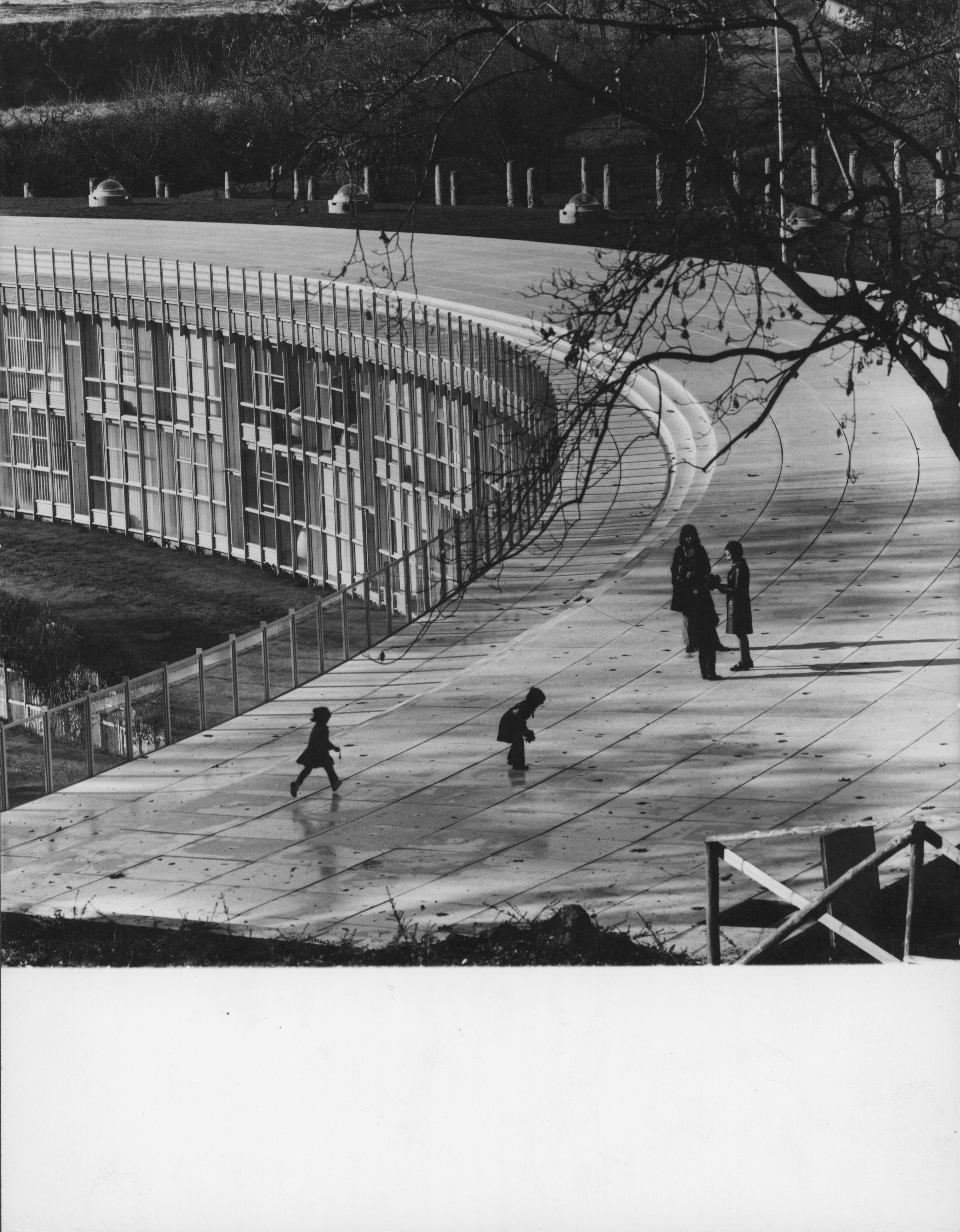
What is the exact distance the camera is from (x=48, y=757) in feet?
39.3

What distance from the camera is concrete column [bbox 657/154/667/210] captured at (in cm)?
849

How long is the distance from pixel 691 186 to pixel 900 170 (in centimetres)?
112

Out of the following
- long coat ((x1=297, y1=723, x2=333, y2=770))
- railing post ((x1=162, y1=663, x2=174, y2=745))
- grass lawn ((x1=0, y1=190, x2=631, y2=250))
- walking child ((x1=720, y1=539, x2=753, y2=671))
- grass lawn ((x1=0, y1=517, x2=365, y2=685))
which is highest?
grass lawn ((x1=0, y1=190, x2=631, y2=250))

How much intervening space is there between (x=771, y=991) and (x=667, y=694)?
4.04 meters

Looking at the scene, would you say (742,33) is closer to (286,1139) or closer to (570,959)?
(570,959)

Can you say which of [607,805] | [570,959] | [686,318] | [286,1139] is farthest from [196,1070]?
[686,318]

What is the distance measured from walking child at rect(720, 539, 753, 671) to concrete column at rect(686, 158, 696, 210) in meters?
3.06

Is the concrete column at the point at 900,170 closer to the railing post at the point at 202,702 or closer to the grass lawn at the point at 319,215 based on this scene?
the grass lawn at the point at 319,215

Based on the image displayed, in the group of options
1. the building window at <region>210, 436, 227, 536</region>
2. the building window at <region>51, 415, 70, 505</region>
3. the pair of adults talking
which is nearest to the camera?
the pair of adults talking

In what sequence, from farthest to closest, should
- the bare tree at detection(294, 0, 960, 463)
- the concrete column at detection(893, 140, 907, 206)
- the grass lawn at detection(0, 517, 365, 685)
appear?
the grass lawn at detection(0, 517, 365, 685)
the concrete column at detection(893, 140, 907, 206)
the bare tree at detection(294, 0, 960, 463)

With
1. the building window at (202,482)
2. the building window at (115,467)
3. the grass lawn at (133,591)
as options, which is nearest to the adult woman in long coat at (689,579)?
the grass lawn at (133,591)

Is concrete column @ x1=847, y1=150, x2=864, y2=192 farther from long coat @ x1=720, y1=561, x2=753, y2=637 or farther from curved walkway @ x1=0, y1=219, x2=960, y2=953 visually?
long coat @ x1=720, y1=561, x2=753, y2=637

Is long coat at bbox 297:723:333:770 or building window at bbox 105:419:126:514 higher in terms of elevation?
long coat at bbox 297:723:333:770

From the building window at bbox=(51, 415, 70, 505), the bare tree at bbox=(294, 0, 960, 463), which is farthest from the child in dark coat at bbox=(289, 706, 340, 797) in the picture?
the building window at bbox=(51, 415, 70, 505)
